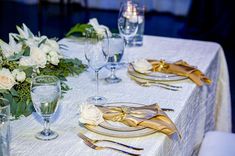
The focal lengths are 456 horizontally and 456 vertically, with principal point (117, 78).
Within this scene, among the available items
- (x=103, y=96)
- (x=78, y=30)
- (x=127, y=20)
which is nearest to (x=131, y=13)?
(x=127, y=20)

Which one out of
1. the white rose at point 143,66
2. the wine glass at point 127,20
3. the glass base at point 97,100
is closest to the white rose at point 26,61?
the glass base at point 97,100

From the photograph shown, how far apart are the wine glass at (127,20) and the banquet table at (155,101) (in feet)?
0.33

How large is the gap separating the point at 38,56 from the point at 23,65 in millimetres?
62

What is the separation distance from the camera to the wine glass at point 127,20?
197 centimetres

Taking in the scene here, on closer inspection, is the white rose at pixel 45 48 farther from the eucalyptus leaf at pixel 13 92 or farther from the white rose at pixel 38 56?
the eucalyptus leaf at pixel 13 92

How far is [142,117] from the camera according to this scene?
130 centimetres

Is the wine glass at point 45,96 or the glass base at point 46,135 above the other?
the wine glass at point 45,96

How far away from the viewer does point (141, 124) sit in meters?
1.28

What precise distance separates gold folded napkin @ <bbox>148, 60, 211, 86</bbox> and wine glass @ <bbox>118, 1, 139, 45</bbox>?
10.1 inches

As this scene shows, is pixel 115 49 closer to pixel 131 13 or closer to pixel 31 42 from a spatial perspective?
pixel 31 42

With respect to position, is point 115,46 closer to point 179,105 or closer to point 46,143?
point 179,105

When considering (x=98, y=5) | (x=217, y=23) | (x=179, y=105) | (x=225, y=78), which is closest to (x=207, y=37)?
(x=217, y=23)

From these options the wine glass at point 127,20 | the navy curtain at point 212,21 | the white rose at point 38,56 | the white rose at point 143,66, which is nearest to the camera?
the white rose at point 38,56

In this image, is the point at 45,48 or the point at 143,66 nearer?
the point at 45,48
